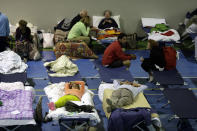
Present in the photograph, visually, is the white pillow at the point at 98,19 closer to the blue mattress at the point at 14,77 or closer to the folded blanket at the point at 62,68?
the folded blanket at the point at 62,68

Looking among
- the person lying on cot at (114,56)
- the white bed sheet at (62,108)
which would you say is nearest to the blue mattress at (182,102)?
the person lying on cot at (114,56)

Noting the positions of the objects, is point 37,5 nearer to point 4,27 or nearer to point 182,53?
point 4,27

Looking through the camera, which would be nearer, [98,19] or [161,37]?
[161,37]

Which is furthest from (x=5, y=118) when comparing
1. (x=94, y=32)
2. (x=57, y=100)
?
(x=94, y=32)

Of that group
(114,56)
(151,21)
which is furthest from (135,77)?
(151,21)

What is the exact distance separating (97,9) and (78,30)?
4.37 ft

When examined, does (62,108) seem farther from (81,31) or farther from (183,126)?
(81,31)

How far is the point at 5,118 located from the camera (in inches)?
237

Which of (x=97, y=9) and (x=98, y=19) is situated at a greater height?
(x=97, y=9)

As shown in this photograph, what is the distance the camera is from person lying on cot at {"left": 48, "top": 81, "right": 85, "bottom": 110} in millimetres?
6477

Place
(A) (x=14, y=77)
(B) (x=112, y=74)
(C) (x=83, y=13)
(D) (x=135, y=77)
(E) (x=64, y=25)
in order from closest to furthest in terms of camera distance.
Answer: (A) (x=14, y=77) < (B) (x=112, y=74) < (D) (x=135, y=77) < (C) (x=83, y=13) < (E) (x=64, y=25)

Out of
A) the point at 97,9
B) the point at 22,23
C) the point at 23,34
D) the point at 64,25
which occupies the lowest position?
the point at 23,34

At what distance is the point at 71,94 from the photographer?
6758 millimetres

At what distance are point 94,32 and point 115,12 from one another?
3.71ft
